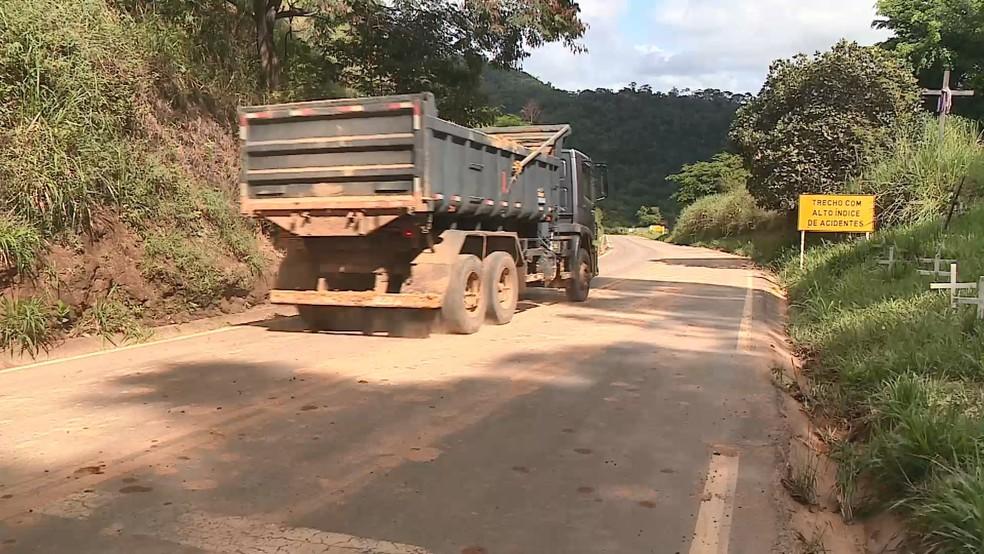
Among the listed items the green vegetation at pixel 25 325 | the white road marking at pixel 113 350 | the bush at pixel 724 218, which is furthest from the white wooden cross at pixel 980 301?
the bush at pixel 724 218

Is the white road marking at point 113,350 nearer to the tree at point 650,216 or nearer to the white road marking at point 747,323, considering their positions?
the white road marking at point 747,323

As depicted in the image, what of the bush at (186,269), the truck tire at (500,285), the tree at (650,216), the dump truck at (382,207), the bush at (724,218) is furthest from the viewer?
the tree at (650,216)

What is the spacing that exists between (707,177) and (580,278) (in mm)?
48030

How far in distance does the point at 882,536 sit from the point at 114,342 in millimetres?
8029

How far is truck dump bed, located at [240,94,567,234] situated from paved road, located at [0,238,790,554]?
1692 mm

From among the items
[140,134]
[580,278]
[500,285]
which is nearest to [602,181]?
[580,278]

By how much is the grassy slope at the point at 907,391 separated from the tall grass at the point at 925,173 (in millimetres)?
5854

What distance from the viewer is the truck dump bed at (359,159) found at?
29.7 feet

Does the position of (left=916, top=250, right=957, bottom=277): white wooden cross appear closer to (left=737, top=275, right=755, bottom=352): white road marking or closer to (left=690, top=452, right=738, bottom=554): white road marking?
(left=737, top=275, right=755, bottom=352): white road marking

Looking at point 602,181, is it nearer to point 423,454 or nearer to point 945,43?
point 423,454

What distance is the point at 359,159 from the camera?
934cm

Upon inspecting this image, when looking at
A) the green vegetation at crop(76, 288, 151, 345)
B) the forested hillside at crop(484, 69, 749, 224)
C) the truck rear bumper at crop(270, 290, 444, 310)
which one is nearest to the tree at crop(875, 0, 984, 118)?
the truck rear bumper at crop(270, 290, 444, 310)

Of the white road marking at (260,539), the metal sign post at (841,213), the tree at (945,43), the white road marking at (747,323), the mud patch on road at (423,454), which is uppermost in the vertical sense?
the tree at (945,43)

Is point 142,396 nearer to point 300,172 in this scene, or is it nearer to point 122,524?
point 122,524
